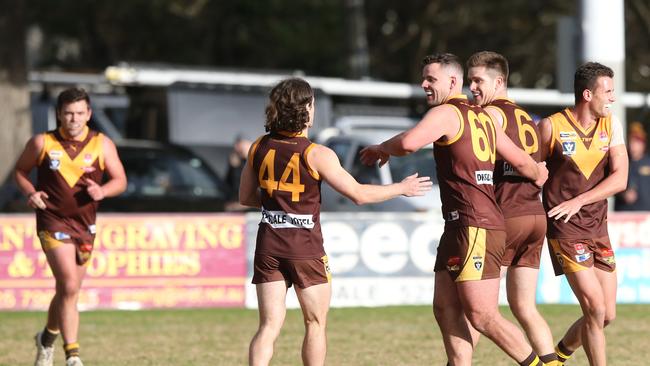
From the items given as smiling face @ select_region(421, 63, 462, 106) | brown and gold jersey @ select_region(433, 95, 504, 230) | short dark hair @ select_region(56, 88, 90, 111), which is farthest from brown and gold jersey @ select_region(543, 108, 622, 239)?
short dark hair @ select_region(56, 88, 90, 111)

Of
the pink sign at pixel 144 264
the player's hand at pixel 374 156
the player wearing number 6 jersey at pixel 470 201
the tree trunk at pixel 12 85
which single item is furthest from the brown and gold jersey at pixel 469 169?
the tree trunk at pixel 12 85

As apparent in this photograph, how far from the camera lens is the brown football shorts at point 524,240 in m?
8.32

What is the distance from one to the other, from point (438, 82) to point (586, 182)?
1.46 meters

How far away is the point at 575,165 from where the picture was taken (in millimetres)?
8617

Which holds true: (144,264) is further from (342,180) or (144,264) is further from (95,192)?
(342,180)

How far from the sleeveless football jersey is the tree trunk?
14.0 m

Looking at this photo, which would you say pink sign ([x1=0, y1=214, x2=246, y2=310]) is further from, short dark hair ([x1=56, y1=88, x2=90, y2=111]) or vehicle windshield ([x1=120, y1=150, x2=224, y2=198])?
short dark hair ([x1=56, y1=88, x2=90, y2=111])

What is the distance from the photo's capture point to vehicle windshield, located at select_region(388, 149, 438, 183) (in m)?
16.8

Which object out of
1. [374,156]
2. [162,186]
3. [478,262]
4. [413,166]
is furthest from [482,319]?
[162,186]

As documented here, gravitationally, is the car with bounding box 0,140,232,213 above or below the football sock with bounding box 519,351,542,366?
above

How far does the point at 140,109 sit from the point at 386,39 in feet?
45.7

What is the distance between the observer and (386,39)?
35094mm

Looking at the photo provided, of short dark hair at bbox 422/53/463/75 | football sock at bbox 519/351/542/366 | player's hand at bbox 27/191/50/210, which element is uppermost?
short dark hair at bbox 422/53/463/75

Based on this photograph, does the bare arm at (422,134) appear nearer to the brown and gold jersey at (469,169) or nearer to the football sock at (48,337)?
the brown and gold jersey at (469,169)
